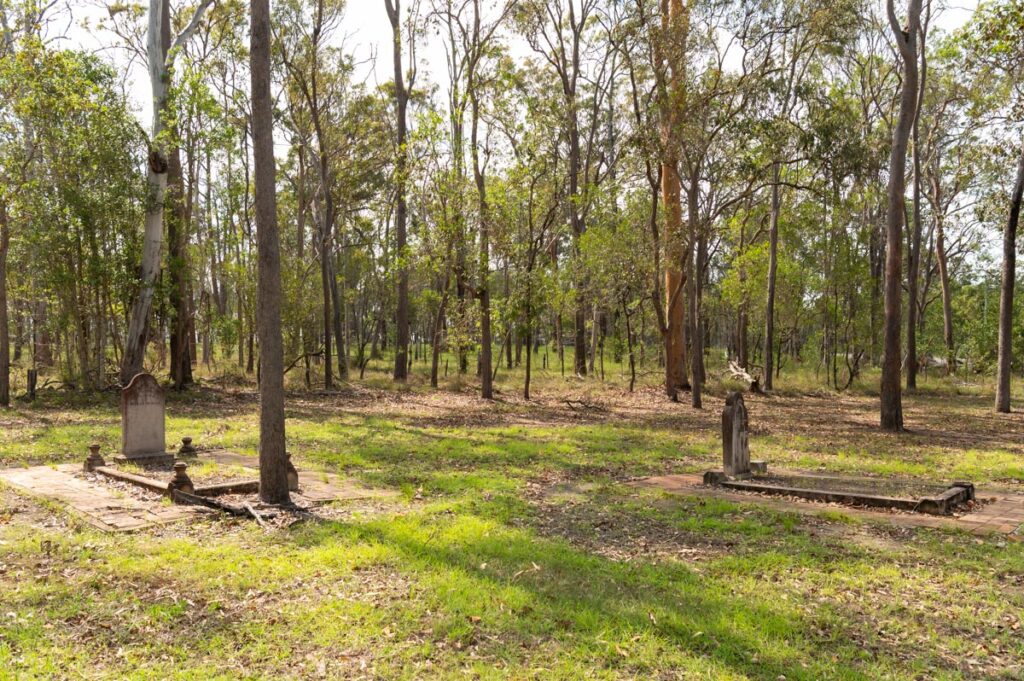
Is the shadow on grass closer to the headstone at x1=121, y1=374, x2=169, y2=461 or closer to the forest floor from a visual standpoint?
the forest floor

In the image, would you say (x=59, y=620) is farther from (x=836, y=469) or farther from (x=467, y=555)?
(x=836, y=469)

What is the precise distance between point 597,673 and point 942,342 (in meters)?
46.0

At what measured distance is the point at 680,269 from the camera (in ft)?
68.5

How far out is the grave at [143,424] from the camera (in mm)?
11461

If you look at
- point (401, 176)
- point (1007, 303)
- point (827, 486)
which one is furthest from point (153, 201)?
point (1007, 303)

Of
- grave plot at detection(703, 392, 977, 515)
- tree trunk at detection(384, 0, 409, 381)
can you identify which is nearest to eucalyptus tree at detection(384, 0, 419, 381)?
tree trunk at detection(384, 0, 409, 381)

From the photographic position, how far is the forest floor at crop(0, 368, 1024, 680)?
15.2 feet

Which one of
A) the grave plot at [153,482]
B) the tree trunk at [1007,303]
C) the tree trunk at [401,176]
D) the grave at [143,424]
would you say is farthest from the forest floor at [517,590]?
the tree trunk at [401,176]

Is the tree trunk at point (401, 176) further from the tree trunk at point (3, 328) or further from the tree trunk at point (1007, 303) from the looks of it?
the tree trunk at point (1007, 303)

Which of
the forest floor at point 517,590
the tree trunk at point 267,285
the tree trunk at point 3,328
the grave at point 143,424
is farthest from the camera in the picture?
the tree trunk at point 3,328

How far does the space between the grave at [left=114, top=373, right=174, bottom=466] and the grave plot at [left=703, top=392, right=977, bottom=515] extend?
8.15m

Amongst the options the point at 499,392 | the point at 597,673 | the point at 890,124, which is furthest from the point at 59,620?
the point at 890,124

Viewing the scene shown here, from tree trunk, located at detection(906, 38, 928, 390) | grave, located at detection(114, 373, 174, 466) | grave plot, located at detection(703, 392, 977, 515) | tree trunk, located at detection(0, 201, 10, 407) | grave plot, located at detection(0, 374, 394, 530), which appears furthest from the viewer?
tree trunk, located at detection(906, 38, 928, 390)

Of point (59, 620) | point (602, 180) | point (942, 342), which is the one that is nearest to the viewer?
point (59, 620)
